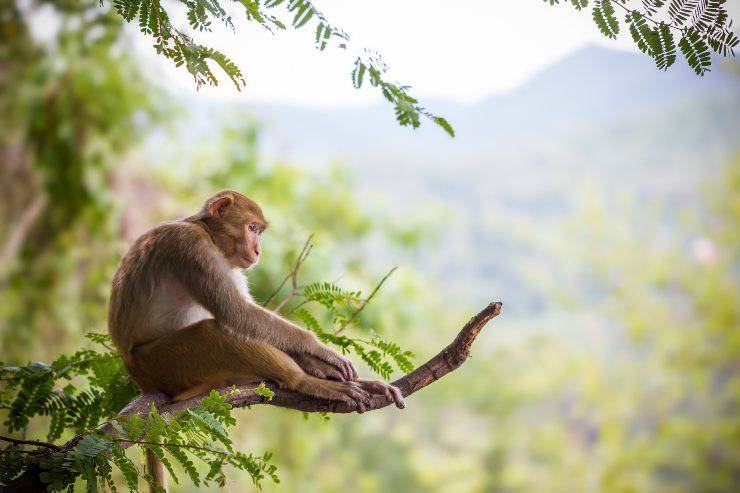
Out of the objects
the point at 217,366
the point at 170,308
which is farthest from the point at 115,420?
the point at 170,308

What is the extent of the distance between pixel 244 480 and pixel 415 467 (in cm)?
387

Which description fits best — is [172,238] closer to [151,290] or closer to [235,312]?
[151,290]

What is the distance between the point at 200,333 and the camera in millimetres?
2242

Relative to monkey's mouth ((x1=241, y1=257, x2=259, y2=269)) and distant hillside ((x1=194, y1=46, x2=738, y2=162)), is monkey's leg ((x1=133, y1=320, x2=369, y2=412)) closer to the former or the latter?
monkey's mouth ((x1=241, y1=257, x2=259, y2=269))

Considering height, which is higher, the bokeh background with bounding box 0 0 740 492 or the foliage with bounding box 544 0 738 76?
the bokeh background with bounding box 0 0 740 492

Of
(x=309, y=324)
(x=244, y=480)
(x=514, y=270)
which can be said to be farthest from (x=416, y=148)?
(x=309, y=324)

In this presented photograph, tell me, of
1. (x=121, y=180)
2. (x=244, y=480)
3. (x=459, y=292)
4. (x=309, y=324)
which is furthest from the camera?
(x=459, y=292)

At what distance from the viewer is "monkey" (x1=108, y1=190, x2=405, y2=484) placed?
2.21 metres

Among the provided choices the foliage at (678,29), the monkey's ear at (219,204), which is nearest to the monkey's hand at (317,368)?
the monkey's ear at (219,204)

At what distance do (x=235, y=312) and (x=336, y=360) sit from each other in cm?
38

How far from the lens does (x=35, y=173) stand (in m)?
6.46

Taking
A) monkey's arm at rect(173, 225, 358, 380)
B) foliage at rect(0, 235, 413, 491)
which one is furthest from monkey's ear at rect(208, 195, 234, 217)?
foliage at rect(0, 235, 413, 491)

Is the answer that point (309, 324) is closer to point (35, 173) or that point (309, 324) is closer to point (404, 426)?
point (35, 173)

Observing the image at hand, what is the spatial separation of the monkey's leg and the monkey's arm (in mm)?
68
